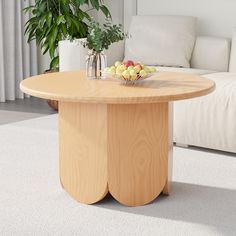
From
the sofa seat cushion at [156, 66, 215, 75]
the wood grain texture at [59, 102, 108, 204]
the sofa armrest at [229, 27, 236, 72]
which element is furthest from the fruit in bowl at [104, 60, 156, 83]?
→ the sofa armrest at [229, 27, 236, 72]

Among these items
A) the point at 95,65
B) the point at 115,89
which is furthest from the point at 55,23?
the point at 115,89

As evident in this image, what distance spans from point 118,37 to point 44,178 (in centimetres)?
95

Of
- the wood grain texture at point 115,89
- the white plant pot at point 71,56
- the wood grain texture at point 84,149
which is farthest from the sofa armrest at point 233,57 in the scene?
the wood grain texture at point 84,149

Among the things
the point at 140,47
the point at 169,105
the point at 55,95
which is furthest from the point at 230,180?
the point at 140,47

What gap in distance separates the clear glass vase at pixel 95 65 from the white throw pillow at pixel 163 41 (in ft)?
6.35

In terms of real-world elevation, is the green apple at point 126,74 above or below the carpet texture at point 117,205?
above

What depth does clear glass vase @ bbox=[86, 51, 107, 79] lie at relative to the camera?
3.29 meters

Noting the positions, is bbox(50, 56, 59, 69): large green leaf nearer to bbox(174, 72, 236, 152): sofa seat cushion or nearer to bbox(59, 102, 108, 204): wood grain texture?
bbox(174, 72, 236, 152): sofa seat cushion

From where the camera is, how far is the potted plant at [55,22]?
5.48m

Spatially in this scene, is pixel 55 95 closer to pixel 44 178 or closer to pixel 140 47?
pixel 44 178

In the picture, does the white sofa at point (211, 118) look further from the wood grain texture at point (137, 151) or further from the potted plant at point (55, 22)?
the potted plant at point (55, 22)

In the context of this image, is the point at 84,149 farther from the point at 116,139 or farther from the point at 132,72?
the point at 132,72

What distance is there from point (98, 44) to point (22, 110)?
8.31ft

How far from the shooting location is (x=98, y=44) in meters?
3.21
